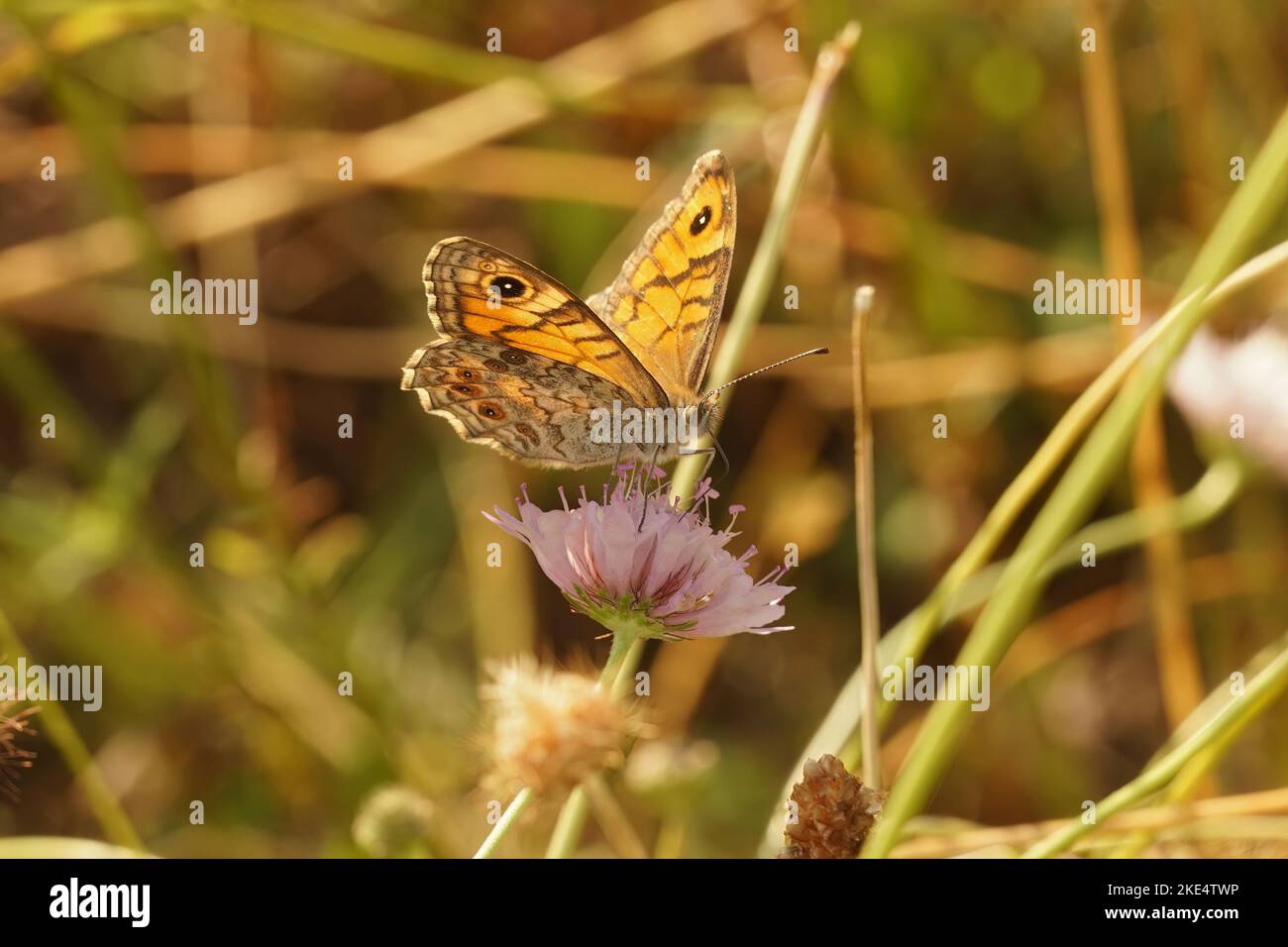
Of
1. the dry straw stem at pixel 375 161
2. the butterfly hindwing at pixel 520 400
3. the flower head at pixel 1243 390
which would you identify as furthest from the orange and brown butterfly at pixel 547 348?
the dry straw stem at pixel 375 161

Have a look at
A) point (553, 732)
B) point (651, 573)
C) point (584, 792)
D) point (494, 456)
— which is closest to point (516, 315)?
point (651, 573)

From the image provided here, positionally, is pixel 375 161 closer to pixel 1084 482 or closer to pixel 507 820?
pixel 1084 482

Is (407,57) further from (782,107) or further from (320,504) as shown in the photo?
(320,504)

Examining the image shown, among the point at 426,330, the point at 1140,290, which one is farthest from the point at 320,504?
the point at 1140,290

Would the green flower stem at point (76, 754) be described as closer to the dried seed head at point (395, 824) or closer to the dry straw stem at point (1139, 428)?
the dried seed head at point (395, 824)

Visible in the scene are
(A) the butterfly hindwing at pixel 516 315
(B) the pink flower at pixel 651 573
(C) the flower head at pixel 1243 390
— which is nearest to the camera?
(B) the pink flower at pixel 651 573

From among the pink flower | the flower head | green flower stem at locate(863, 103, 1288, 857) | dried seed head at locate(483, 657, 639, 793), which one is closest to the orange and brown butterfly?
the pink flower
